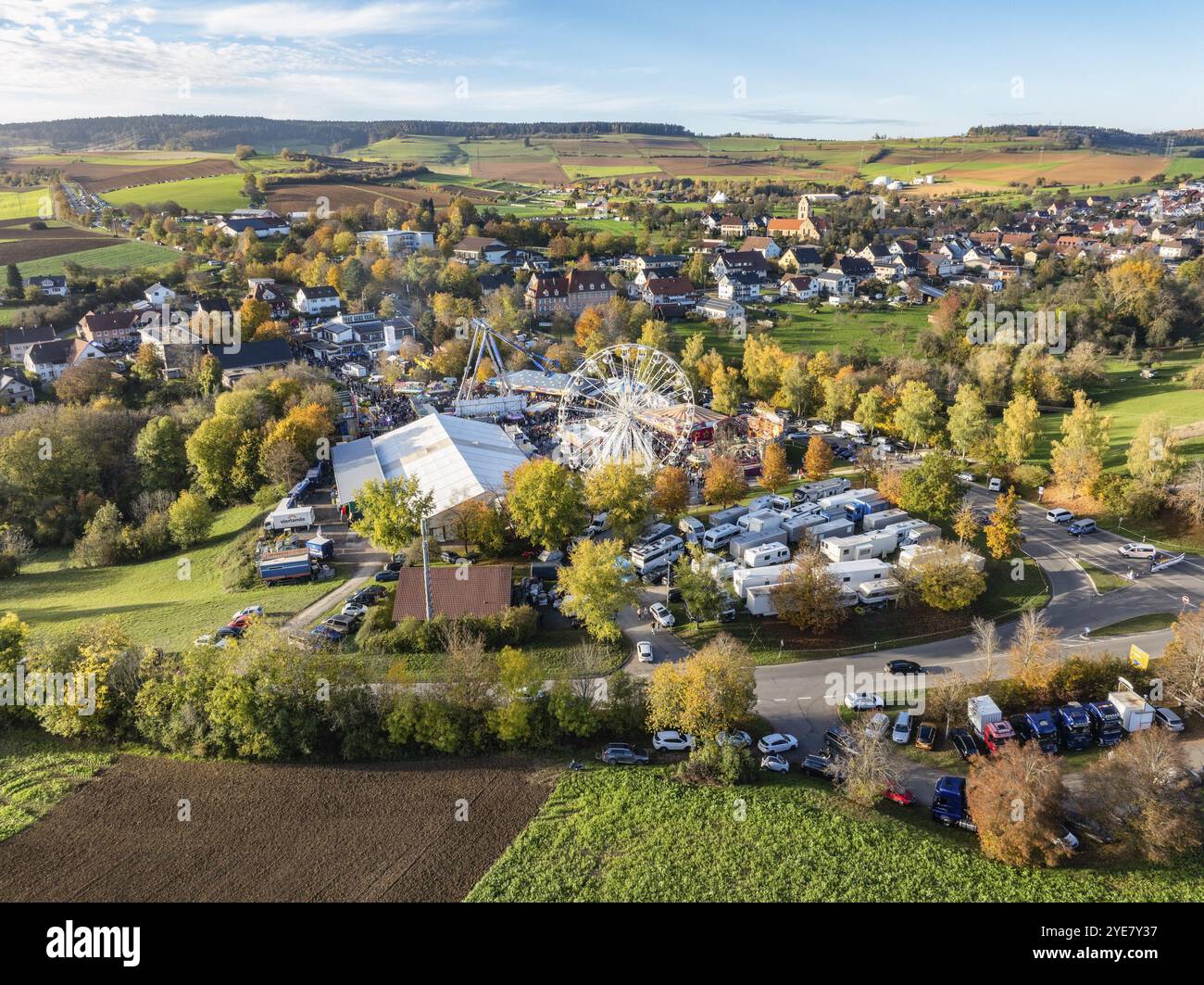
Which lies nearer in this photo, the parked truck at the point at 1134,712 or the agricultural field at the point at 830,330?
the parked truck at the point at 1134,712

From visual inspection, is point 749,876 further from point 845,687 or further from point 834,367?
point 834,367

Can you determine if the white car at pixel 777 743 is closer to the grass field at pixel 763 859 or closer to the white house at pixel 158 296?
the grass field at pixel 763 859

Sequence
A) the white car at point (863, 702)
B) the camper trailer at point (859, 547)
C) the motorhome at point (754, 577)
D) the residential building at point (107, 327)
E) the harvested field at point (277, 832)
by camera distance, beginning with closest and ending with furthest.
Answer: the harvested field at point (277, 832) → the white car at point (863, 702) → the motorhome at point (754, 577) → the camper trailer at point (859, 547) → the residential building at point (107, 327)

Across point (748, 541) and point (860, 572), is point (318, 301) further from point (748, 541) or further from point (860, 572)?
point (860, 572)

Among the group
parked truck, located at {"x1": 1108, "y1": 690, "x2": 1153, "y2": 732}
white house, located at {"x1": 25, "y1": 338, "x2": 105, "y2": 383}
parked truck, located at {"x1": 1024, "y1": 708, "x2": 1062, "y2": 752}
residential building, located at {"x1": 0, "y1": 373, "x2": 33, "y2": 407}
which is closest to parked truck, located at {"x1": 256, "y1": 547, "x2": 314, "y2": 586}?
parked truck, located at {"x1": 1024, "y1": 708, "x2": 1062, "y2": 752}

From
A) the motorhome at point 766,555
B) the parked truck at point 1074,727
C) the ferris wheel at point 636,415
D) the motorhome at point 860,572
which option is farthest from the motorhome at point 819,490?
the parked truck at point 1074,727

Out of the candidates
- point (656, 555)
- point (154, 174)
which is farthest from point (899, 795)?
point (154, 174)

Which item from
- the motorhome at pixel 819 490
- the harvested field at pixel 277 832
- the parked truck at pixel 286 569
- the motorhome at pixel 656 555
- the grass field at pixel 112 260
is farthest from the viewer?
the grass field at pixel 112 260
